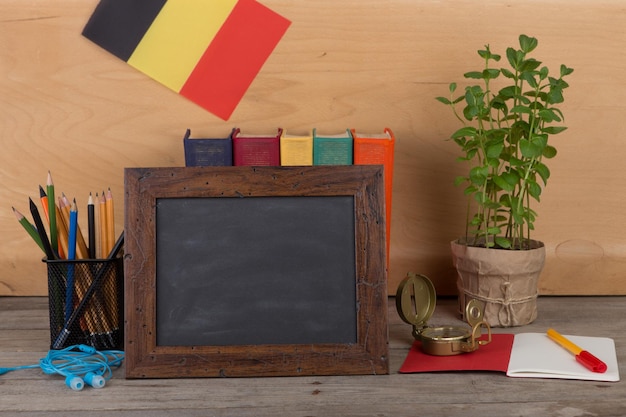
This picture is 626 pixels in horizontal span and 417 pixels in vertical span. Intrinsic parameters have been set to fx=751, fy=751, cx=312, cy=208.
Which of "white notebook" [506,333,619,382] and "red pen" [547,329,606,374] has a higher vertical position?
"red pen" [547,329,606,374]

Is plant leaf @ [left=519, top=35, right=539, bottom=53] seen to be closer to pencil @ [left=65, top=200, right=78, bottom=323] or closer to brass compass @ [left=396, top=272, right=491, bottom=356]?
brass compass @ [left=396, top=272, right=491, bottom=356]

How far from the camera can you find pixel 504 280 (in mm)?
1106

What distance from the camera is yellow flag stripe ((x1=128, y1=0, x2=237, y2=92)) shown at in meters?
1.27

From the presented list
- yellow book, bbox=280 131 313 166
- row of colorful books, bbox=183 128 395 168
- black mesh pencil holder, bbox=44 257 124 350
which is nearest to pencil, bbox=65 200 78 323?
black mesh pencil holder, bbox=44 257 124 350

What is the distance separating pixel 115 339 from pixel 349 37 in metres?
0.64

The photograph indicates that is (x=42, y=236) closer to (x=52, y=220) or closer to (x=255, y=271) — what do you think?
(x=52, y=220)

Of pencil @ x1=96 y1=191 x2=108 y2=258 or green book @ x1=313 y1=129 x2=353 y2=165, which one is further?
green book @ x1=313 y1=129 x2=353 y2=165

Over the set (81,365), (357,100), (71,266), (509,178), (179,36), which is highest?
(179,36)

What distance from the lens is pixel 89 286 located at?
1.00 meters

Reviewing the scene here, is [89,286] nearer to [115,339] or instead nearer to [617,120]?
Result: [115,339]

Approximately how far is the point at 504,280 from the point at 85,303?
0.59 metres

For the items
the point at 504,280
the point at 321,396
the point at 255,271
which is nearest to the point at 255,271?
the point at 255,271

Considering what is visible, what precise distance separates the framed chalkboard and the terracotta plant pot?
9.5 inches

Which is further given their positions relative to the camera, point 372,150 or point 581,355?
point 372,150
